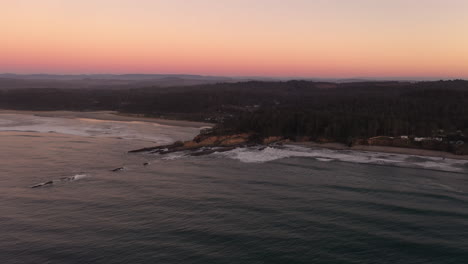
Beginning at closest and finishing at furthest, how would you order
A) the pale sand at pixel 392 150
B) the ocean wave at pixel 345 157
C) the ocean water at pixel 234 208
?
the ocean water at pixel 234 208 < the ocean wave at pixel 345 157 < the pale sand at pixel 392 150

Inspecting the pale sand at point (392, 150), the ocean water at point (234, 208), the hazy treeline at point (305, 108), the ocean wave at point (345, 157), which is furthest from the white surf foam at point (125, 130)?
the pale sand at point (392, 150)

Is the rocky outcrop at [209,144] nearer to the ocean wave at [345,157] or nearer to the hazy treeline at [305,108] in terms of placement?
the ocean wave at [345,157]

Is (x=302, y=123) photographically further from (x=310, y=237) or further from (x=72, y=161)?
(x=310, y=237)

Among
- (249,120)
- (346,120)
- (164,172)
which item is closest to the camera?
(164,172)

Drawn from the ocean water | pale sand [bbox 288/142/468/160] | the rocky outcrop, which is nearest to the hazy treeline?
pale sand [bbox 288/142/468/160]

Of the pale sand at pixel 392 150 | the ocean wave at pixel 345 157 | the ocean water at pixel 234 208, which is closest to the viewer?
the ocean water at pixel 234 208

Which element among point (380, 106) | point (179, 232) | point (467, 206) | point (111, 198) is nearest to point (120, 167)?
point (111, 198)
